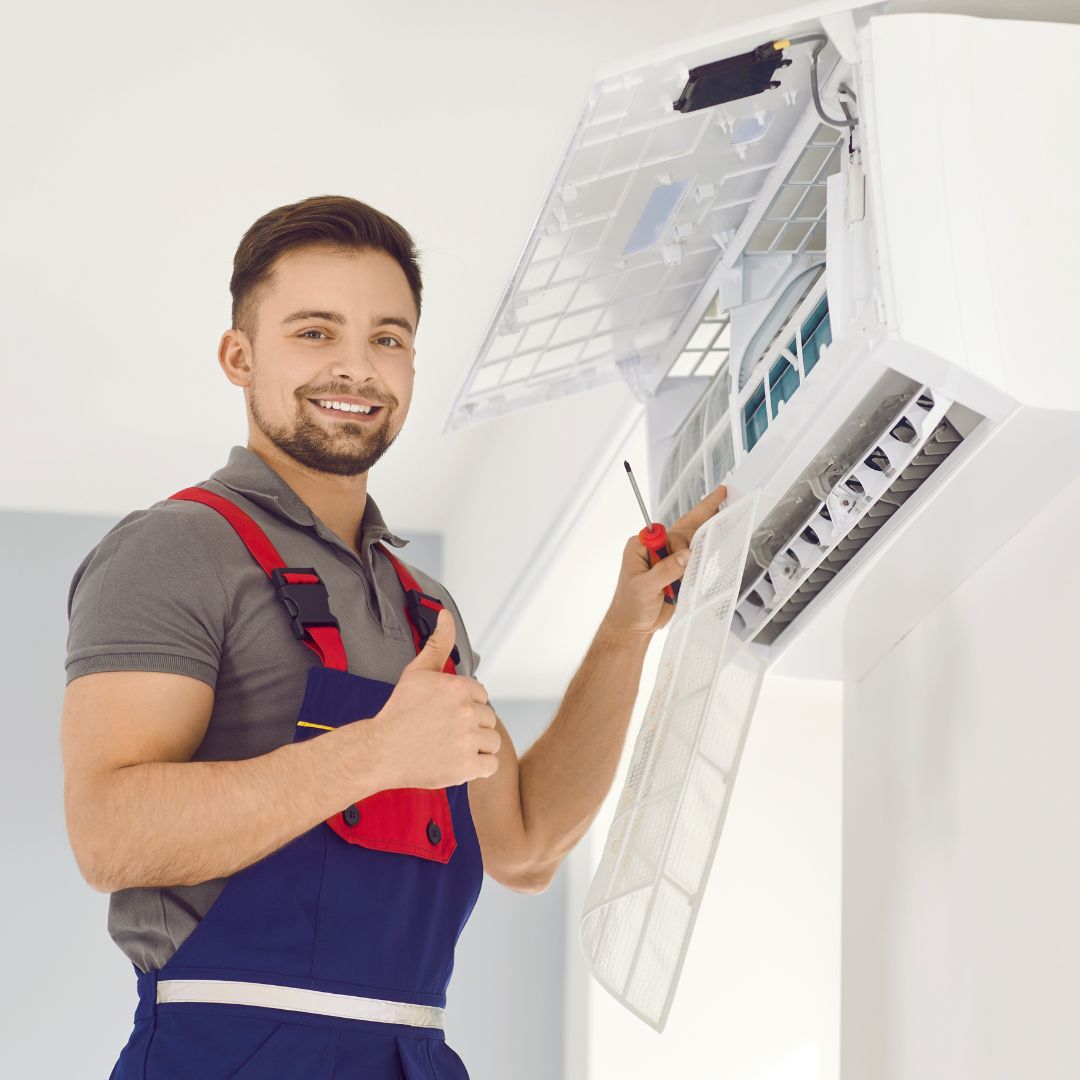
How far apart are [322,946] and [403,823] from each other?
0.13 metres

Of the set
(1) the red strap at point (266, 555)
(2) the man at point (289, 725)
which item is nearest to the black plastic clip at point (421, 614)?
(2) the man at point (289, 725)

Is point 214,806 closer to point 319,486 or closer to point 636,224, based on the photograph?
point 319,486

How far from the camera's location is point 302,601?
1142 mm

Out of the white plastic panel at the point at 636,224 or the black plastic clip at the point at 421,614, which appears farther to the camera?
the black plastic clip at the point at 421,614

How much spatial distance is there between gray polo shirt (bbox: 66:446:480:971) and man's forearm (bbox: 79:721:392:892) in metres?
0.08

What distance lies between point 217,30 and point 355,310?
0.99m

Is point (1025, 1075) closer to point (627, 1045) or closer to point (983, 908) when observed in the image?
point (983, 908)

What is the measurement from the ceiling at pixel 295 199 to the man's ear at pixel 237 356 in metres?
0.33

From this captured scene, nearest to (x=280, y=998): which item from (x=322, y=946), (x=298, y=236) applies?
(x=322, y=946)

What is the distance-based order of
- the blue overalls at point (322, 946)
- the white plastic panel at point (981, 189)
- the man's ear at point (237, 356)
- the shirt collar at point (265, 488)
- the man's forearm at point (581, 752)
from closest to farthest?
the white plastic panel at point (981, 189), the blue overalls at point (322, 946), the shirt collar at point (265, 488), the man's ear at point (237, 356), the man's forearm at point (581, 752)

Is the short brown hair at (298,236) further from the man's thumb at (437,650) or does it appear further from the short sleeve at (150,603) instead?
the man's thumb at (437,650)

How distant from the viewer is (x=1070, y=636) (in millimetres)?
1032

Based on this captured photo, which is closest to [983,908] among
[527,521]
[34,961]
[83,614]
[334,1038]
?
[334,1038]

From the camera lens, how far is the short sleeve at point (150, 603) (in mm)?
1039
